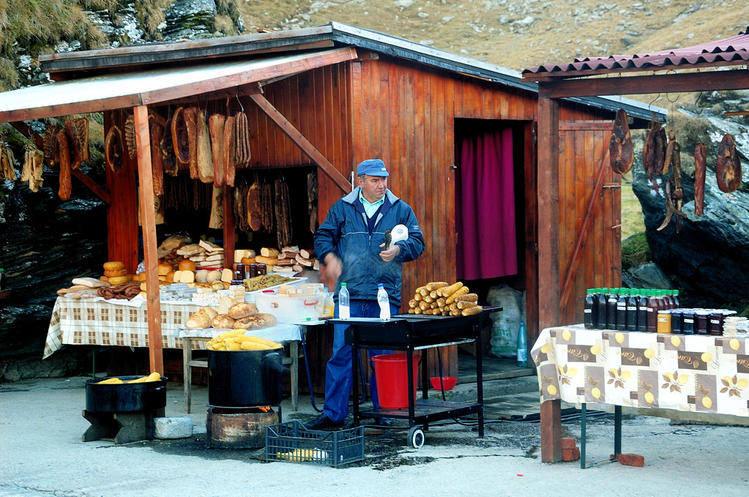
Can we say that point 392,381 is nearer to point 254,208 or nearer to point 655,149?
point 655,149

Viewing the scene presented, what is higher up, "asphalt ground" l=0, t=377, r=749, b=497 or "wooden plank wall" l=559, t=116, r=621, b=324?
"wooden plank wall" l=559, t=116, r=621, b=324

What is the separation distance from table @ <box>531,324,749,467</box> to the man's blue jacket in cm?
197

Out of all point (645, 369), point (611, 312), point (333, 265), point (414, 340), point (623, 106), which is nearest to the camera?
point (645, 369)

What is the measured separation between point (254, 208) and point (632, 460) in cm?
555

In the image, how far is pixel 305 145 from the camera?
34.1ft

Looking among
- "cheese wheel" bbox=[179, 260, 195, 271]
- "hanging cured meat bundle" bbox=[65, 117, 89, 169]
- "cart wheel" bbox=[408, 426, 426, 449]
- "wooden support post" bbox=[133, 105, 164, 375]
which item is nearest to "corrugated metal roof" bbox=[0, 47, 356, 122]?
"wooden support post" bbox=[133, 105, 164, 375]

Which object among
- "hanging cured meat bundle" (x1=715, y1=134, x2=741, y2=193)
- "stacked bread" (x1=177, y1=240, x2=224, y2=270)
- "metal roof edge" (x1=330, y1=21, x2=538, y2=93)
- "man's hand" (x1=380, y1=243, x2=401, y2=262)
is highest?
"metal roof edge" (x1=330, y1=21, x2=538, y2=93)

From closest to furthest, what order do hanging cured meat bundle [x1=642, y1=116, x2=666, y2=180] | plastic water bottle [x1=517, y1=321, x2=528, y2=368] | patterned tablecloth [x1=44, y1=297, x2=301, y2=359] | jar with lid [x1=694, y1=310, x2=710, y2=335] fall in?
jar with lid [x1=694, y1=310, x2=710, y2=335]
hanging cured meat bundle [x1=642, y1=116, x2=666, y2=180]
patterned tablecloth [x1=44, y1=297, x2=301, y2=359]
plastic water bottle [x1=517, y1=321, x2=528, y2=368]

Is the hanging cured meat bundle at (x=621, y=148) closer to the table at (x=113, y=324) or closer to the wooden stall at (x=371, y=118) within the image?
the wooden stall at (x=371, y=118)

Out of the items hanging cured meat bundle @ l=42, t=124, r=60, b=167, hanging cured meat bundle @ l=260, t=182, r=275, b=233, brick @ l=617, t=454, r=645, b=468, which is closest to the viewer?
brick @ l=617, t=454, r=645, b=468

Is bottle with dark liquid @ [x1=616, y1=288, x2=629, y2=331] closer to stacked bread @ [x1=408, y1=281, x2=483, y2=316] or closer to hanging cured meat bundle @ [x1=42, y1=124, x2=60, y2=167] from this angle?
stacked bread @ [x1=408, y1=281, x2=483, y2=316]

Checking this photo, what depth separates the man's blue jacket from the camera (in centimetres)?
933

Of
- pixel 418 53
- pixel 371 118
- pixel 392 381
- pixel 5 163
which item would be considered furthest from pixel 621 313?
pixel 5 163

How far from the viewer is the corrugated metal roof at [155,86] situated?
914 centimetres
